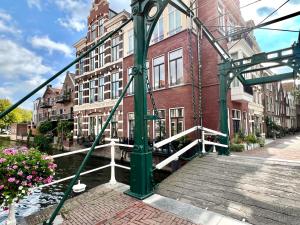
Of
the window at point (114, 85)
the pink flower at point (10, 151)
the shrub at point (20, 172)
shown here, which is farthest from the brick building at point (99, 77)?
the pink flower at point (10, 151)

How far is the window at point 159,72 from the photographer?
48.1ft

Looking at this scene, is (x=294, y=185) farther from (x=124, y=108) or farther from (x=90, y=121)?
(x=90, y=121)

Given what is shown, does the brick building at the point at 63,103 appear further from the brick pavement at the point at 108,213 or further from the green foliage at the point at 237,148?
the brick pavement at the point at 108,213

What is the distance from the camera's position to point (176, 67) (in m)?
13.8

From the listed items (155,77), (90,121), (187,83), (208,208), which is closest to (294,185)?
(208,208)

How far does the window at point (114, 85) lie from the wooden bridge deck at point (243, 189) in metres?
14.2

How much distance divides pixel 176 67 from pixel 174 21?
3371 millimetres

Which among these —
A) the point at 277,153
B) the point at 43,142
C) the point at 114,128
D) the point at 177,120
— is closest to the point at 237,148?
the point at 277,153

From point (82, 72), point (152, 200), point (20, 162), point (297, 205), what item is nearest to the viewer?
point (20, 162)

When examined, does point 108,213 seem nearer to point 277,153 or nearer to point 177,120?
point 177,120

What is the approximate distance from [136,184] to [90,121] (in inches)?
734

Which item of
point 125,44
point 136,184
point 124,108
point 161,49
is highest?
point 125,44

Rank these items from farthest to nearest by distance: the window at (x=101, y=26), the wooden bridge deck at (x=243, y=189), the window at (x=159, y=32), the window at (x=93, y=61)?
the window at (x=93, y=61)
the window at (x=101, y=26)
the window at (x=159, y=32)
the wooden bridge deck at (x=243, y=189)

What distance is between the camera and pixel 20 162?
10.2ft
